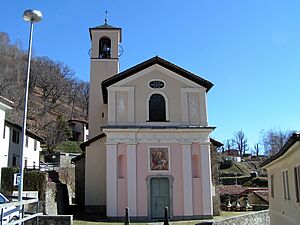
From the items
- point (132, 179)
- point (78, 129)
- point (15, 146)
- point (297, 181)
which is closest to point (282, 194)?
point (297, 181)

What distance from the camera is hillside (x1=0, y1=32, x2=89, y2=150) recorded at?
5794cm

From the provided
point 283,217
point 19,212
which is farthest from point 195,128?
point 19,212

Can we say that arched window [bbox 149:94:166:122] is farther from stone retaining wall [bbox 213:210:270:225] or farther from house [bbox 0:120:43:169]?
house [bbox 0:120:43:169]

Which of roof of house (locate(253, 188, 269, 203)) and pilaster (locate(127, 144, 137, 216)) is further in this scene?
roof of house (locate(253, 188, 269, 203))

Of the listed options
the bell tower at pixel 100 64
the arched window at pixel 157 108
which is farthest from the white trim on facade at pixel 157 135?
the bell tower at pixel 100 64

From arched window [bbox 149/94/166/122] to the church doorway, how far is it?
4.15 m

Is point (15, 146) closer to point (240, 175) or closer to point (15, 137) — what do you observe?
point (15, 137)

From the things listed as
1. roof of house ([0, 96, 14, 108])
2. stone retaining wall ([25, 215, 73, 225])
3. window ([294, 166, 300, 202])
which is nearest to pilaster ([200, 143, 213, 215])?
stone retaining wall ([25, 215, 73, 225])

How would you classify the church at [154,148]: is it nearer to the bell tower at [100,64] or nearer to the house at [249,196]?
the bell tower at [100,64]

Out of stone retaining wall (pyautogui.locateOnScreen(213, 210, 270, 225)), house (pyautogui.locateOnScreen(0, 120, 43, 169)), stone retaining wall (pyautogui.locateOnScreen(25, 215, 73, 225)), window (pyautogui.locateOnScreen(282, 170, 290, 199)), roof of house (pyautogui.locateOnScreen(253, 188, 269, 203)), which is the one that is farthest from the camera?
roof of house (pyautogui.locateOnScreen(253, 188, 269, 203))

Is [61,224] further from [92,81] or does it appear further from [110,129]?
[92,81]

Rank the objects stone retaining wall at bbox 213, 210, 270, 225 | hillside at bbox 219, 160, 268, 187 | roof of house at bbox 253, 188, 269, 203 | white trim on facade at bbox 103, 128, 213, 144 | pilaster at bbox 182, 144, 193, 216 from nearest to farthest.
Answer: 1. stone retaining wall at bbox 213, 210, 270, 225
2. pilaster at bbox 182, 144, 193, 216
3. white trim on facade at bbox 103, 128, 213, 144
4. roof of house at bbox 253, 188, 269, 203
5. hillside at bbox 219, 160, 268, 187

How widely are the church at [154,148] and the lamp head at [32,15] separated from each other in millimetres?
11548

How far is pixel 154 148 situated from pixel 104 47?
1242cm
